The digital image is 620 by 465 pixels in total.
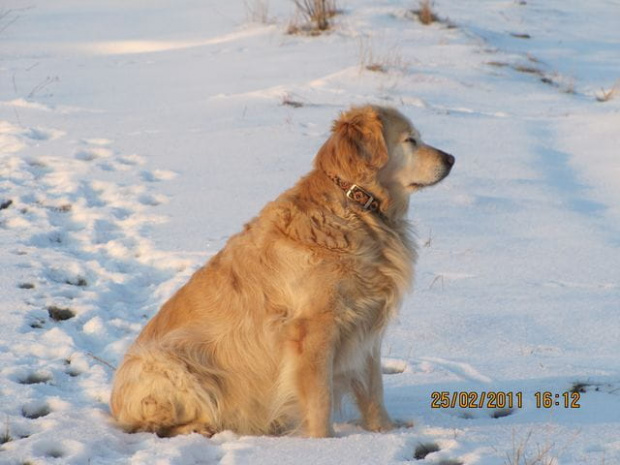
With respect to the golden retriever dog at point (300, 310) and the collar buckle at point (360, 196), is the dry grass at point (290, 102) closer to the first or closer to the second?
the golden retriever dog at point (300, 310)

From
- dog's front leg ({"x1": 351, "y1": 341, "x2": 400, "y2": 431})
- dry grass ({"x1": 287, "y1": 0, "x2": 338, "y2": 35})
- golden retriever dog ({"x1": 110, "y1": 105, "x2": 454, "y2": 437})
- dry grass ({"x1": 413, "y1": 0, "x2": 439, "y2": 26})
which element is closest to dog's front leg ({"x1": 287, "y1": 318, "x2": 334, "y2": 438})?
golden retriever dog ({"x1": 110, "y1": 105, "x2": 454, "y2": 437})

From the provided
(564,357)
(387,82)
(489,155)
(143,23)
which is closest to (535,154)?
(489,155)

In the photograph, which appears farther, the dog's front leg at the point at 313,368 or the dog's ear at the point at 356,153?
the dog's ear at the point at 356,153

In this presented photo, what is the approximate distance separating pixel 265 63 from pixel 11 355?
8.05 m

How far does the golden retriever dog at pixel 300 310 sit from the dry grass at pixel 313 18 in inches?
369

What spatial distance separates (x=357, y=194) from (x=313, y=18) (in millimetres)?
9820

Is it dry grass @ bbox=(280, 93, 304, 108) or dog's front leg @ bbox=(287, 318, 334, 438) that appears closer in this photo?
dog's front leg @ bbox=(287, 318, 334, 438)

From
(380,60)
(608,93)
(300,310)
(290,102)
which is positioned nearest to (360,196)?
(300,310)

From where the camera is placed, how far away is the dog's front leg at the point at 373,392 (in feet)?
14.8

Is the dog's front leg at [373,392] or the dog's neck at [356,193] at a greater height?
the dog's neck at [356,193]

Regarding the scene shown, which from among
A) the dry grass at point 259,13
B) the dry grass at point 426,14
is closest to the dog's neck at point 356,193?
the dry grass at point 426,14

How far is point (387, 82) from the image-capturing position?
11.2m

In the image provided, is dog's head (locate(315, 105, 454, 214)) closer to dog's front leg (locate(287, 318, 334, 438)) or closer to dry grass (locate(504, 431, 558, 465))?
dog's front leg (locate(287, 318, 334, 438))

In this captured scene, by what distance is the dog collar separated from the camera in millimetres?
4418
